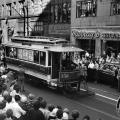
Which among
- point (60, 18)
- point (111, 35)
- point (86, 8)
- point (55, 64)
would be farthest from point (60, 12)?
point (55, 64)

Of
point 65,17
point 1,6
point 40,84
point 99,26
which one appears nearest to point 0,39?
point 1,6

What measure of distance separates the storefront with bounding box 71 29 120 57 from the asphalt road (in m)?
10.2

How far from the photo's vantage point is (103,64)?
22.2 metres

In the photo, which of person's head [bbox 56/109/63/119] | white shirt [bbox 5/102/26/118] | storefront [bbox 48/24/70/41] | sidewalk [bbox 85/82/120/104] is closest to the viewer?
person's head [bbox 56/109/63/119]

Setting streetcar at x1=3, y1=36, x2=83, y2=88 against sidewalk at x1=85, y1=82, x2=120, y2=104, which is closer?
sidewalk at x1=85, y1=82, x2=120, y2=104

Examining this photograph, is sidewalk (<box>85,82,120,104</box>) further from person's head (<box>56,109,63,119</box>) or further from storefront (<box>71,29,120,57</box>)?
person's head (<box>56,109,63,119</box>)

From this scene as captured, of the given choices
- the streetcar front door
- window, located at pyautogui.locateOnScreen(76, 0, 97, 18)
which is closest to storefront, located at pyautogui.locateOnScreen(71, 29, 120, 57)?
window, located at pyautogui.locateOnScreen(76, 0, 97, 18)

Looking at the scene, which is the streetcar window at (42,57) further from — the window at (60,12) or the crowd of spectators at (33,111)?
the window at (60,12)

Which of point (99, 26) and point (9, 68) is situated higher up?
point (99, 26)

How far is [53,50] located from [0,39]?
3753 centimetres

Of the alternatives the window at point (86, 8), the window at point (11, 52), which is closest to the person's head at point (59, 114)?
the window at point (11, 52)

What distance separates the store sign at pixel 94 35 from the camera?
26.8 meters

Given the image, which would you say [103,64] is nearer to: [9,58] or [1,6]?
[9,58]

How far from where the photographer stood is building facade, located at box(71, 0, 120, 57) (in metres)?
27.0
